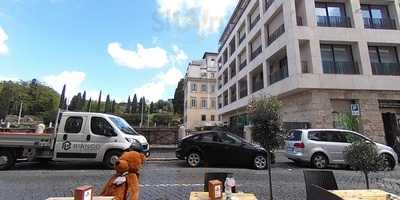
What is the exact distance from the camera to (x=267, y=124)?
6398 mm

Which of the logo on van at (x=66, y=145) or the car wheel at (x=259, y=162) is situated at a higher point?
the logo on van at (x=66, y=145)

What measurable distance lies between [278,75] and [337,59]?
4.82 metres

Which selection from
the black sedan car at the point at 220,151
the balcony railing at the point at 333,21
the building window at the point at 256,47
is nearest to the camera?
the black sedan car at the point at 220,151

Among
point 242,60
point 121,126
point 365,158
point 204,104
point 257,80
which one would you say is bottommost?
point 365,158

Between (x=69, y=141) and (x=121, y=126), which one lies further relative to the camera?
(x=121, y=126)

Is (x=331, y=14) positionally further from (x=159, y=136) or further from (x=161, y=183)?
(x=161, y=183)

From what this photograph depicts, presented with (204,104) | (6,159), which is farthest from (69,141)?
(204,104)

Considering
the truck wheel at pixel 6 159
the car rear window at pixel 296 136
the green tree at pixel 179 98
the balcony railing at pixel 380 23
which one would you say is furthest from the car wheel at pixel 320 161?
the green tree at pixel 179 98

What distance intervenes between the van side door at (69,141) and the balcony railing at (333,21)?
62.2 ft

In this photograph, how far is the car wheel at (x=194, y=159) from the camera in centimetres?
1267

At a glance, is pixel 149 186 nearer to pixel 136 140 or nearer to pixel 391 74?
pixel 136 140

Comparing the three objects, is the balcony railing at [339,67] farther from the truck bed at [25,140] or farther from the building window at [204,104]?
the building window at [204,104]

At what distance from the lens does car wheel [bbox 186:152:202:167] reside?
12672 mm

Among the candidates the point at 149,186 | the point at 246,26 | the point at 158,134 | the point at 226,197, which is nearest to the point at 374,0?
the point at 246,26
